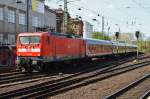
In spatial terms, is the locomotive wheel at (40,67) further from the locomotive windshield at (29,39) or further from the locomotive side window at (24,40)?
the locomotive side window at (24,40)

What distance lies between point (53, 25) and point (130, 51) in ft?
47.9

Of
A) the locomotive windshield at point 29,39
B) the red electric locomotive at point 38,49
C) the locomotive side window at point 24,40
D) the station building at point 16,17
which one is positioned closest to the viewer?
the red electric locomotive at point 38,49

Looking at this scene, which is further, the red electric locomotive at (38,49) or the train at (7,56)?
the train at (7,56)

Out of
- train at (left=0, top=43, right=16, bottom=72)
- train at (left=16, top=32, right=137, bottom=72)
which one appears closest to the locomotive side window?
train at (left=16, top=32, right=137, bottom=72)

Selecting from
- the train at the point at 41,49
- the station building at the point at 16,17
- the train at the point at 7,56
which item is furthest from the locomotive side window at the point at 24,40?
the station building at the point at 16,17

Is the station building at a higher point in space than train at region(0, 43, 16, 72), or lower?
higher

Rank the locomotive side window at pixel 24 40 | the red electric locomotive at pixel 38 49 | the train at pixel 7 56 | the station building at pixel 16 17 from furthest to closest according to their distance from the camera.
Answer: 1. the station building at pixel 16 17
2. the train at pixel 7 56
3. the locomotive side window at pixel 24 40
4. the red electric locomotive at pixel 38 49

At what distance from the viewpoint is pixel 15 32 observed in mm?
52312

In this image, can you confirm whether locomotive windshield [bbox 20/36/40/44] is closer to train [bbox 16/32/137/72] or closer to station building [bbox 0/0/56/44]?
train [bbox 16/32/137/72]

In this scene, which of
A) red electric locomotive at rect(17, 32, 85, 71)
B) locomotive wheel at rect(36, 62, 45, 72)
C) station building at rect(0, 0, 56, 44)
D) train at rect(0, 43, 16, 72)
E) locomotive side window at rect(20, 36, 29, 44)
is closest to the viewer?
red electric locomotive at rect(17, 32, 85, 71)

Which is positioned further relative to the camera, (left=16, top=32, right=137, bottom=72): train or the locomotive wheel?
the locomotive wheel

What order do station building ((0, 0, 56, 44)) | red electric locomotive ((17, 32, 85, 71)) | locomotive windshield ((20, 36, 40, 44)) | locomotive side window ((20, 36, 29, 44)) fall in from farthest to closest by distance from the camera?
station building ((0, 0, 56, 44)), locomotive side window ((20, 36, 29, 44)), locomotive windshield ((20, 36, 40, 44)), red electric locomotive ((17, 32, 85, 71))

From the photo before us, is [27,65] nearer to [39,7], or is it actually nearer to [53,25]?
[39,7]

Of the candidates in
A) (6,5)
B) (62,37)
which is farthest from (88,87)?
(6,5)
